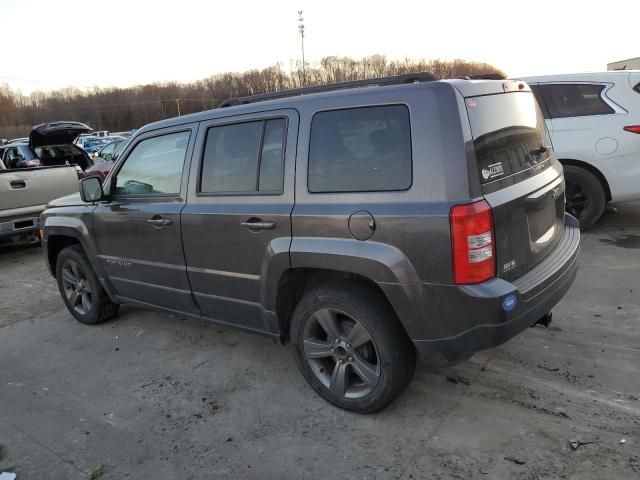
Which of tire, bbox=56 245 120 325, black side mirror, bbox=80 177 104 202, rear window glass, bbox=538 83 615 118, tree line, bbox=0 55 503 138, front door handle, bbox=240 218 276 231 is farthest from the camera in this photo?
tree line, bbox=0 55 503 138

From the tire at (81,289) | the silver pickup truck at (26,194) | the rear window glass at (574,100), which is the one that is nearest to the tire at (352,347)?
the tire at (81,289)

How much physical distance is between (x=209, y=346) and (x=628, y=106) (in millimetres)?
5322

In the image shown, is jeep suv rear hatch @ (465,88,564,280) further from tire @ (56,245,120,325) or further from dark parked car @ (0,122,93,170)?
dark parked car @ (0,122,93,170)

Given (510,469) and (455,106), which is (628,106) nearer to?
(455,106)

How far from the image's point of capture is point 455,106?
8.27 feet

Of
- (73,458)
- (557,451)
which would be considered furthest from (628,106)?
(73,458)

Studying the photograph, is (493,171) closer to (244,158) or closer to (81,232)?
(244,158)

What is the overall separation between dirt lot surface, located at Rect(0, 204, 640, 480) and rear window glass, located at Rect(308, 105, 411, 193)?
139cm

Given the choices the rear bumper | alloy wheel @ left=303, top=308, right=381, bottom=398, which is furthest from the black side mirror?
the rear bumper

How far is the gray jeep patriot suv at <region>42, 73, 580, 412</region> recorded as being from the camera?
8.26 ft

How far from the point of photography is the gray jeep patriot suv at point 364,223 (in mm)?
2518

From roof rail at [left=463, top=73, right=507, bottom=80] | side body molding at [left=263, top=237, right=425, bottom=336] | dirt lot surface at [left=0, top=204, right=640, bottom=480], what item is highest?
roof rail at [left=463, top=73, right=507, bottom=80]

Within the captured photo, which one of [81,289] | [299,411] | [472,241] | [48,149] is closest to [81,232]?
[81,289]

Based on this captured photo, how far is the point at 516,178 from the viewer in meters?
2.81
